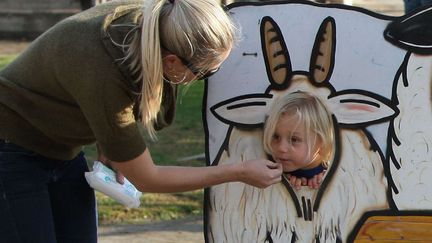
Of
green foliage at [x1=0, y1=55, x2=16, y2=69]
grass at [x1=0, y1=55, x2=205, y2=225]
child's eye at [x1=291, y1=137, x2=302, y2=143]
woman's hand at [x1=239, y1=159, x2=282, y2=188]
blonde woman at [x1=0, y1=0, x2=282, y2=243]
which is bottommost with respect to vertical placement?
green foliage at [x1=0, y1=55, x2=16, y2=69]

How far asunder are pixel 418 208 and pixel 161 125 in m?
0.93

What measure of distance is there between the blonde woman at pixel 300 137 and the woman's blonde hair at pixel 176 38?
60 cm

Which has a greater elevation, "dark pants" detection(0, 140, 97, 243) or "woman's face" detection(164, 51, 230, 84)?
"woman's face" detection(164, 51, 230, 84)

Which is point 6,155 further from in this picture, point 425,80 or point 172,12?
point 425,80

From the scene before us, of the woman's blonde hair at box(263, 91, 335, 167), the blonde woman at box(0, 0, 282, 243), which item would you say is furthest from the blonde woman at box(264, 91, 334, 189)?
the blonde woman at box(0, 0, 282, 243)

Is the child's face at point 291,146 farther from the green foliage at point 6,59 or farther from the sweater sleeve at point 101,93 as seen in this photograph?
the green foliage at point 6,59

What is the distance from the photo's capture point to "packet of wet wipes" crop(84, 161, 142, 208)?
9.45 ft

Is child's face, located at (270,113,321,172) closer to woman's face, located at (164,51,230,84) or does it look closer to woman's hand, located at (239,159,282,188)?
woman's hand, located at (239,159,282,188)

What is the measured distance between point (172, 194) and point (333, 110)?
8.58ft

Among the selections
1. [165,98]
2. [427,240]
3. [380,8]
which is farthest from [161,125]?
[380,8]

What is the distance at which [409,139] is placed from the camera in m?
2.94

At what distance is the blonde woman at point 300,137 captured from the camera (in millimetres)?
2934

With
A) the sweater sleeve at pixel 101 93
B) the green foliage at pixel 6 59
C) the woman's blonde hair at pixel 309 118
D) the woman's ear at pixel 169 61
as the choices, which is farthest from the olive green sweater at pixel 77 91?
the green foliage at pixel 6 59

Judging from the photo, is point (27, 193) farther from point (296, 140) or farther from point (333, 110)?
point (333, 110)
